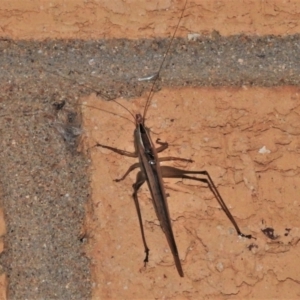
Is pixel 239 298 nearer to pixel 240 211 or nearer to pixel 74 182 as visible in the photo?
pixel 240 211

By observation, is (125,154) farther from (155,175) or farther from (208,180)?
(208,180)

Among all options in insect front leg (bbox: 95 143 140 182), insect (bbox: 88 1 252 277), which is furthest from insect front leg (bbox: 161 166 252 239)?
insect front leg (bbox: 95 143 140 182)

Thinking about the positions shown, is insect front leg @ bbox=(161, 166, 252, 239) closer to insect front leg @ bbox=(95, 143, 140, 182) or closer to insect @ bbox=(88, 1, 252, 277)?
insect @ bbox=(88, 1, 252, 277)

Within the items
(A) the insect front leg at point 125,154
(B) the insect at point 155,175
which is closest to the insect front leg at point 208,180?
(B) the insect at point 155,175

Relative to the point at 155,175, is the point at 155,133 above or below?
above

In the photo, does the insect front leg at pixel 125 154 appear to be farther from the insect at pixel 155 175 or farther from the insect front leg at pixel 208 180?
the insect front leg at pixel 208 180

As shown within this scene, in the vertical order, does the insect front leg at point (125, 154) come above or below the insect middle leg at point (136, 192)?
above

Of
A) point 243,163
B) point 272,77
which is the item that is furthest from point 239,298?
point 272,77

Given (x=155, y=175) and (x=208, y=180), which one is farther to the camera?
(x=155, y=175)

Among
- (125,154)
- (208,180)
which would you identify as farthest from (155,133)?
(208,180)
